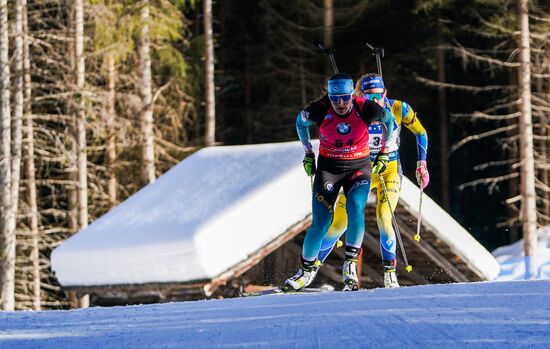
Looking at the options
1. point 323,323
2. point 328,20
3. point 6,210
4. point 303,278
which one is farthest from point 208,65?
point 323,323

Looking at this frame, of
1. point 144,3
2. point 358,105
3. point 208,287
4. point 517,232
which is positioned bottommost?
point 517,232

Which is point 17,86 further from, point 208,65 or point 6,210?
point 208,65

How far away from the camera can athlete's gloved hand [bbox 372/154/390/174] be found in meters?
10.4

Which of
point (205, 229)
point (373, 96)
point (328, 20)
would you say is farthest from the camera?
point (328, 20)

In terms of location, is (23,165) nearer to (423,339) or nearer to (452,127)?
(452,127)

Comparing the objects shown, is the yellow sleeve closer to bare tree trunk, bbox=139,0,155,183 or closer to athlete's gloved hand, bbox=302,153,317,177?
athlete's gloved hand, bbox=302,153,317,177

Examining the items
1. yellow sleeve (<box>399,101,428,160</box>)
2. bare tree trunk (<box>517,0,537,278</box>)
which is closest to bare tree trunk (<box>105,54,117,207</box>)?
bare tree trunk (<box>517,0,537,278</box>)

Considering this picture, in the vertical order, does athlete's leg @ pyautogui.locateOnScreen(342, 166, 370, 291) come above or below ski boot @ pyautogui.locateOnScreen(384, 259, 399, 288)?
above

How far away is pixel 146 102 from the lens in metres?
26.4

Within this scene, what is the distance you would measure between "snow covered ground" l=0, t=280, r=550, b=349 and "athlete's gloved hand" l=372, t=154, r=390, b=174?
2.07m

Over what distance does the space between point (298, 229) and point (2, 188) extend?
8.34 m

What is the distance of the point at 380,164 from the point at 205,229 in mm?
4853

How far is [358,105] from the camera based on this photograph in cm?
995

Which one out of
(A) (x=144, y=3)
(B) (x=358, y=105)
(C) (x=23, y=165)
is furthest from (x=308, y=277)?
(C) (x=23, y=165)
